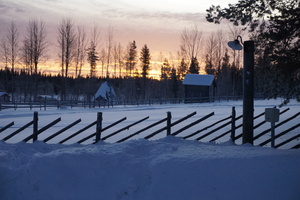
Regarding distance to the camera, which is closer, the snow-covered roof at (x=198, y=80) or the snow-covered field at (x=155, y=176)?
the snow-covered field at (x=155, y=176)

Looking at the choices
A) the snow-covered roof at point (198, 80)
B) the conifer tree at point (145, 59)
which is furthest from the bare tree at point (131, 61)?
the snow-covered roof at point (198, 80)

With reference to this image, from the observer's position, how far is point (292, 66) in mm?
8148

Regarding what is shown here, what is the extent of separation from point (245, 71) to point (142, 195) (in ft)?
16.5

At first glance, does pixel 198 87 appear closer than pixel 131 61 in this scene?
Yes

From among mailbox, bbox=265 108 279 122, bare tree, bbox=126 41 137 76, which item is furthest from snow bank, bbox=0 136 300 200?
bare tree, bbox=126 41 137 76

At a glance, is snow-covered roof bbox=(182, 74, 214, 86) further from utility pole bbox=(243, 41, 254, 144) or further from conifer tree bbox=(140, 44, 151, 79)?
utility pole bbox=(243, 41, 254, 144)

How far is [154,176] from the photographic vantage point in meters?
5.21

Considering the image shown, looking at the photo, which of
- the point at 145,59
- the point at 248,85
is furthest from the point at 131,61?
the point at 248,85

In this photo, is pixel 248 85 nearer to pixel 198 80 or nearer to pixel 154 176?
pixel 154 176

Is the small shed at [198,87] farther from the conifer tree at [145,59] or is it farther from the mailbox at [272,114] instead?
the mailbox at [272,114]

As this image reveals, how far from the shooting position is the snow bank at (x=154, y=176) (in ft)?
15.4

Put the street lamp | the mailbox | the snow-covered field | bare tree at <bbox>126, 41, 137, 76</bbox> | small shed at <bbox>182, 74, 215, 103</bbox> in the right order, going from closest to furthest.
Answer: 1. the snow-covered field
2. the mailbox
3. the street lamp
4. small shed at <bbox>182, 74, 215, 103</bbox>
5. bare tree at <bbox>126, 41, 137, 76</bbox>

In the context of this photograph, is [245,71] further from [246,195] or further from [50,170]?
[50,170]

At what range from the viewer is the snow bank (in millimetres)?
4695
